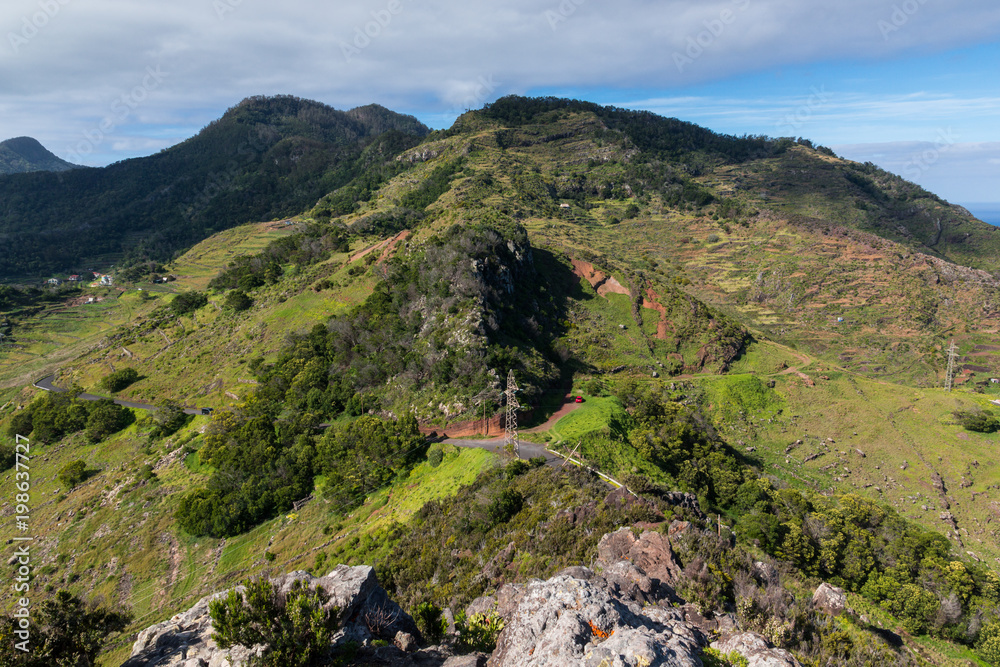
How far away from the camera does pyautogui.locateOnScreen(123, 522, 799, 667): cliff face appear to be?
33.6 ft

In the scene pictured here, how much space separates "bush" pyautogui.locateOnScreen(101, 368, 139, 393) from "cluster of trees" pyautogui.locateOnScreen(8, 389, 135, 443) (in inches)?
151

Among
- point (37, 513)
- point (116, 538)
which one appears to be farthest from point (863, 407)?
point (37, 513)

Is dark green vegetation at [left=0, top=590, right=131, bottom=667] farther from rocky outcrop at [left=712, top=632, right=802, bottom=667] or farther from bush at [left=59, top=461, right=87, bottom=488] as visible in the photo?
bush at [left=59, top=461, right=87, bottom=488]

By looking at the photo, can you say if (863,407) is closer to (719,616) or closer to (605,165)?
(719,616)

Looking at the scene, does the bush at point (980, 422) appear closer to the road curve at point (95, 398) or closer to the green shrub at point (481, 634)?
the green shrub at point (481, 634)

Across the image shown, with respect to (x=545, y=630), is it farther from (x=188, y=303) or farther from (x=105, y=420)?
(x=188, y=303)

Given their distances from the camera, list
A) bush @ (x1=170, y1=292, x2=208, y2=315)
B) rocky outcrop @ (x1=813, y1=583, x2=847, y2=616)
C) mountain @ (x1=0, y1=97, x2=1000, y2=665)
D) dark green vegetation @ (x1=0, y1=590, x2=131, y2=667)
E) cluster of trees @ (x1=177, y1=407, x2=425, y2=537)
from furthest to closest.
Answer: bush @ (x1=170, y1=292, x2=208, y2=315) < cluster of trees @ (x1=177, y1=407, x2=425, y2=537) < mountain @ (x1=0, y1=97, x2=1000, y2=665) < rocky outcrop @ (x1=813, y1=583, x2=847, y2=616) < dark green vegetation @ (x1=0, y1=590, x2=131, y2=667)

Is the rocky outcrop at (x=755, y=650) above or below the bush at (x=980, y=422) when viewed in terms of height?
above

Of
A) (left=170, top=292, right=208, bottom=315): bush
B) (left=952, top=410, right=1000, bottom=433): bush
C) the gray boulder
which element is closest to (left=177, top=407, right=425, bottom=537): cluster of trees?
the gray boulder

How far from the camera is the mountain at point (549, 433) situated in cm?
2184

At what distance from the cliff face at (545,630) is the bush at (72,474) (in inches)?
1534

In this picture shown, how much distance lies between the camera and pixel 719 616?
14.6 m

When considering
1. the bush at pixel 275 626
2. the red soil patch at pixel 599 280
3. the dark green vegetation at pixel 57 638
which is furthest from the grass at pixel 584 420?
the red soil patch at pixel 599 280

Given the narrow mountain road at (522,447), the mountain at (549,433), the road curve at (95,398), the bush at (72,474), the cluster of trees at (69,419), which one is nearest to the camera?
the mountain at (549,433)
